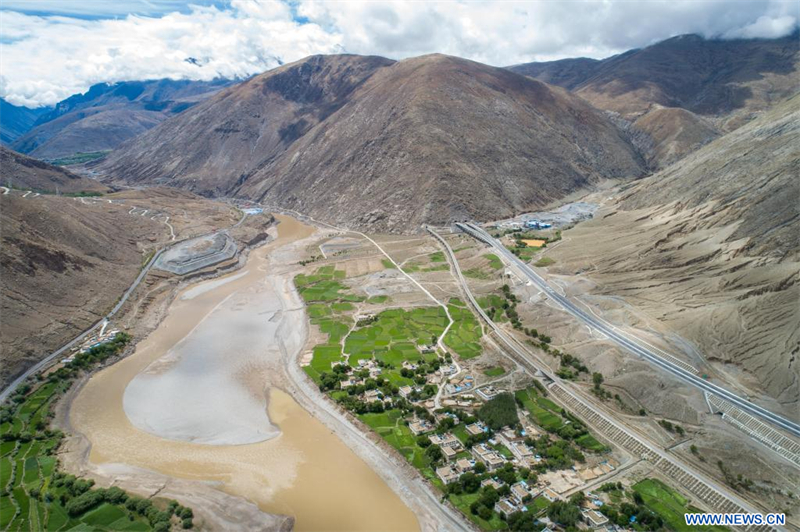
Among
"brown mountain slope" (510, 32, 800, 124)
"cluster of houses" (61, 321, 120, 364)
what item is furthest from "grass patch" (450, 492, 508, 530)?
"brown mountain slope" (510, 32, 800, 124)

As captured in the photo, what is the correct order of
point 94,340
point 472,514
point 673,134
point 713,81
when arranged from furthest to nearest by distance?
1. point 713,81
2. point 673,134
3. point 94,340
4. point 472,514

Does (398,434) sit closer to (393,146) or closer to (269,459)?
(269,459)

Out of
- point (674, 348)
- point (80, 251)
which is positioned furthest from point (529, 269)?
point (80, 251)

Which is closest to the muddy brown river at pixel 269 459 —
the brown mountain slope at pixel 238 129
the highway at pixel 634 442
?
the highway at pixel 634 442

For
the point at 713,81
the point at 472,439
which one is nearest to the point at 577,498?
the point at 472,439

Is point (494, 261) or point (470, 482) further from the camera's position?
point (494, 261)
